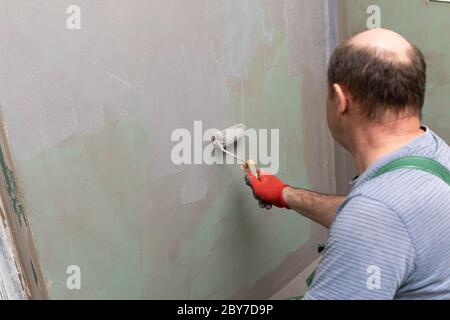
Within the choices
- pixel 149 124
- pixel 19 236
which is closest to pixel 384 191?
pixel 149 124

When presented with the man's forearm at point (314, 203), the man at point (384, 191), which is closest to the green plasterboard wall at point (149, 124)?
the man's forearm at point (314, 203)

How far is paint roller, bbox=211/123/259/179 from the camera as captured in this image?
1.77 meters

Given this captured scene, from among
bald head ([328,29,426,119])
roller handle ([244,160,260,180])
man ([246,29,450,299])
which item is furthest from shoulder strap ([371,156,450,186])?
roller handle ([244,160,260,180])

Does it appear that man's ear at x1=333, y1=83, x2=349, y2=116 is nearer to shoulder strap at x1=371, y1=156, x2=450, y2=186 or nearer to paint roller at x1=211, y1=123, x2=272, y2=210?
shoulder strap at x1=371, y1=156, x2=450, y2=186

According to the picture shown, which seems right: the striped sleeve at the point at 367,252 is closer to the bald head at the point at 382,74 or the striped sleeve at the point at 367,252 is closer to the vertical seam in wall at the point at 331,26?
the bald head at the point at 382,74

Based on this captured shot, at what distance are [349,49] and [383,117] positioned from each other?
163 millimetres

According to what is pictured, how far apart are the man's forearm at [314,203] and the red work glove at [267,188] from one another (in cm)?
2

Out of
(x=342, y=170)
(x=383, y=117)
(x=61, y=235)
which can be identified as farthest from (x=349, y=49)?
(x=342, y=170)

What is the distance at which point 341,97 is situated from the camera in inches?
49.8

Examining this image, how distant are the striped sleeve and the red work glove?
660 millimetres

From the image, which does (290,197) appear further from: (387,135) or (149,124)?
(387,135)

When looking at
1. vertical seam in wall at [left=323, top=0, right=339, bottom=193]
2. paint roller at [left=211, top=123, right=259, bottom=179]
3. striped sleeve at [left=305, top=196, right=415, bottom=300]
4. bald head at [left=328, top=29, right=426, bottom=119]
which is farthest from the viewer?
vertical seam in wall at [left=323, top=0, right=339, bottom=193]

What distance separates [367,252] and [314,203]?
697 millimetres

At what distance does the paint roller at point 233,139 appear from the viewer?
1.77 metres
